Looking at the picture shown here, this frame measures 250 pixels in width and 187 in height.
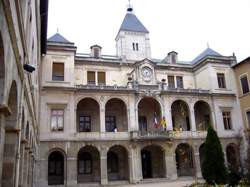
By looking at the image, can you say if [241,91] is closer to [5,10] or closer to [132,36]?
[132,36]

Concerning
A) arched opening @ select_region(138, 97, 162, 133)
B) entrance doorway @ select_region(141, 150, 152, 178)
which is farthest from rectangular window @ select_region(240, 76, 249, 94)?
entrance doorway @ select_region(141, 150, 152, 178)

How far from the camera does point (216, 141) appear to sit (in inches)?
627

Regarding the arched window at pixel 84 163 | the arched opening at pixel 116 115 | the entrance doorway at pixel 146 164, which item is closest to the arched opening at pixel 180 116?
the entrance doorway at pixel 146 164

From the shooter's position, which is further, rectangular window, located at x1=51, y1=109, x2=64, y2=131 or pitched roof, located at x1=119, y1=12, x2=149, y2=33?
pitched roof, located at x1=119, y1=12, x2=149, y2=33

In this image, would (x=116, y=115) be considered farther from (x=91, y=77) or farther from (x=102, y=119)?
(x=91, y=77)

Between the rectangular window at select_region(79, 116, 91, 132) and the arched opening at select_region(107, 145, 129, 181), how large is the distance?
10.9 feet

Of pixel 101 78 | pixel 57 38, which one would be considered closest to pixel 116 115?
pixel 101 78

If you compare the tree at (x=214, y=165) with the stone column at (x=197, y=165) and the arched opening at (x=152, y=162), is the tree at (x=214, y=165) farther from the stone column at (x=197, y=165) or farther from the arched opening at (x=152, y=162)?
the arched opening at (x=152, y=162)

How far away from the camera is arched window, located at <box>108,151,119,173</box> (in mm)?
28781

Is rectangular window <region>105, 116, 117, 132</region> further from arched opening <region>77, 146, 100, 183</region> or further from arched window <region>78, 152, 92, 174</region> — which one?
arched window <region>78, 152, 92, 174</region>

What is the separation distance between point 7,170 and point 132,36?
28.2m

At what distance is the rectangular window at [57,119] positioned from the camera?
25250 mm

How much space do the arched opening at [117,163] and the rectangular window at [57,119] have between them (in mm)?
6464

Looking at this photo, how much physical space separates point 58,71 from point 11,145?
19926mm
